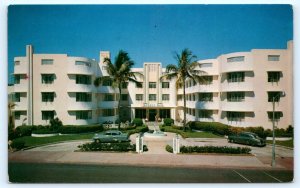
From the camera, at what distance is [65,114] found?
59.2 ft

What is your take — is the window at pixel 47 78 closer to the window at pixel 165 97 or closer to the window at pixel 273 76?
the window at pixel 165 97

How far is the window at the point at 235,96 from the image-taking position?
1786cm

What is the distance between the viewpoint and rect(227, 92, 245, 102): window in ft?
58.6

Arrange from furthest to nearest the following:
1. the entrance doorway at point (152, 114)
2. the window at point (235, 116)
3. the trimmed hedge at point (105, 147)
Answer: the entrance doorway at point (152, 114)
the window at point (235, 116)
the trimmed hedge at point (105, 147)

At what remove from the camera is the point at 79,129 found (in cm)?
1819

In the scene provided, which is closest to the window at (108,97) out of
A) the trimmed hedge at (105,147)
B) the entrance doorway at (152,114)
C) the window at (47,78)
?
the entrance doorway at (152,114)

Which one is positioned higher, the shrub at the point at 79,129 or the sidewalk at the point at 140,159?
the shrub at the point at 79,129

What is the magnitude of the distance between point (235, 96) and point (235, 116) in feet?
5.46

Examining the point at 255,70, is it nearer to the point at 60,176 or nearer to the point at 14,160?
the point at 60,176

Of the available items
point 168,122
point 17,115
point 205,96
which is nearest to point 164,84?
point 168,122

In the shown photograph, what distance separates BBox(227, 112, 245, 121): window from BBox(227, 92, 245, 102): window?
1.06m

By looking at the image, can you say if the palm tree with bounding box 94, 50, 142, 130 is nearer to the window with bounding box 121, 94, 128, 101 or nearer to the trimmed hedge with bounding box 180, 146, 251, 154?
the window with bounding box 121, 94, 128, 101

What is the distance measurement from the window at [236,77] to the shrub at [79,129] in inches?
409
